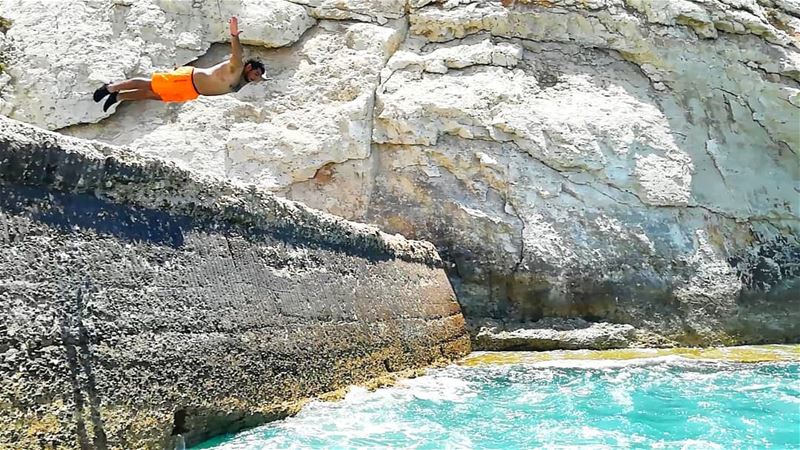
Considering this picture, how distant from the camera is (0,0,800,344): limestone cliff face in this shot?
25.3ft

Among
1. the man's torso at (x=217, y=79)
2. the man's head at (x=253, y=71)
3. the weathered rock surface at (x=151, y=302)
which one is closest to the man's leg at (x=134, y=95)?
the man's torso at (x=217, y=79)

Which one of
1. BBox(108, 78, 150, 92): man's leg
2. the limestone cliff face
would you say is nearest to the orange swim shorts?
BBox(108, 78, 150, 92): man's leg

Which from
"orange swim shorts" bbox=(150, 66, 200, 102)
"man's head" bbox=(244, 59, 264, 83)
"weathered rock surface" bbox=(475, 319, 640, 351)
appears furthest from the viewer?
"weathered rock surface" bbox=(475, 319, 640, 351)

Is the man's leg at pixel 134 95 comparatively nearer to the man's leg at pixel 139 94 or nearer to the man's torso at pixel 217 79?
the man's leg at pixel 139 94

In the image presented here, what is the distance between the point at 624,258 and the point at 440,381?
9.73ft

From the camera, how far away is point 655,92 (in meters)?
8.62

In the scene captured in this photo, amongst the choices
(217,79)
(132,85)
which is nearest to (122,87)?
(132,85)

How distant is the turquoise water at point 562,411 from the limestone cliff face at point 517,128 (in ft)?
4.79

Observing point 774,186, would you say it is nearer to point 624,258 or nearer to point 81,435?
point 624,258

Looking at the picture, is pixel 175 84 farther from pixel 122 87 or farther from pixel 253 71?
pixel 253 71

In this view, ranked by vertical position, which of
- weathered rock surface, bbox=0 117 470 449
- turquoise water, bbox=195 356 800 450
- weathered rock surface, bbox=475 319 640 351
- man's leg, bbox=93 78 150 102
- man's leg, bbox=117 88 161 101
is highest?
man's leg, bbox=93 78 150 102

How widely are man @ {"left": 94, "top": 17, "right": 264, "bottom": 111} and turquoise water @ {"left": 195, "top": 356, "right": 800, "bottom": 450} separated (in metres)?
2.94

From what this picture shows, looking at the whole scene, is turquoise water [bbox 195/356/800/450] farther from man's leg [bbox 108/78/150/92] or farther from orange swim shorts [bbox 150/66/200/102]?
man's leg [bbox 108/78/150/92]

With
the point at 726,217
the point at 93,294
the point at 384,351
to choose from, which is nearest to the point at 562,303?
the point at 726,217
